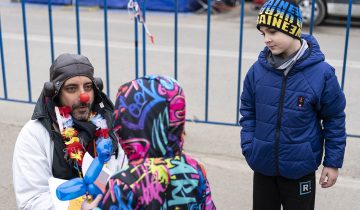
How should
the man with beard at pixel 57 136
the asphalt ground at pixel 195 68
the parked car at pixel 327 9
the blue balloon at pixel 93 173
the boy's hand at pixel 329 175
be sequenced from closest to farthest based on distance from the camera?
the blue balloon at pixel 93 173 → the man with beard at pixel 57 136 → the boy's hand at pixel 329 175 → the asphalt ground at pixel 195 68 → the parked car at pixel 327 9

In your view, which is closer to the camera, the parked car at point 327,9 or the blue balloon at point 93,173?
the blue balloon at point 93,173

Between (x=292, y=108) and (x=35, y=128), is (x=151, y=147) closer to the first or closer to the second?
(x=35, y=128)

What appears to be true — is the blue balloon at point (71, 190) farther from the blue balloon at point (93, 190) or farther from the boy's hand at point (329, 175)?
the boy's hand at point (329, 175)

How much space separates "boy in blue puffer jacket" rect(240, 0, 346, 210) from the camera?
2445 millimetres

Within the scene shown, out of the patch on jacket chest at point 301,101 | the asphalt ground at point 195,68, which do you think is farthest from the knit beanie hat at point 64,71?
the asphalt ground at point 195,68

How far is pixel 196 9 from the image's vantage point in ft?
41.9

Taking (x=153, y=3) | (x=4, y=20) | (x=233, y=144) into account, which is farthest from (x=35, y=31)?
(x=233, y=144)

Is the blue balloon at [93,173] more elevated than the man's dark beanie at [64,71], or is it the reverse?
the man's dark beanie at [64,71]

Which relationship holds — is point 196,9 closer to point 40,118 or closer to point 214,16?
point 214,16

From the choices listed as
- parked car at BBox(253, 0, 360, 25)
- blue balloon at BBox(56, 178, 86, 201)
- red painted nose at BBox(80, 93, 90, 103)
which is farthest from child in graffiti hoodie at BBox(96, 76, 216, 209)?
parked car at BBox(253, 0, 360, 25)

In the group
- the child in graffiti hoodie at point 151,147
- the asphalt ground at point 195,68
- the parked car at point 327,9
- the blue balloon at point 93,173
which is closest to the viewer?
the child in graffiti hoodie at point 151,147

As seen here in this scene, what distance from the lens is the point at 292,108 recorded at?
248 centimetres

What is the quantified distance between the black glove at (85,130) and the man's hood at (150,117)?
74cm

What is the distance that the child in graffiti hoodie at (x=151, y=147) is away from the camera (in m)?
1.63
